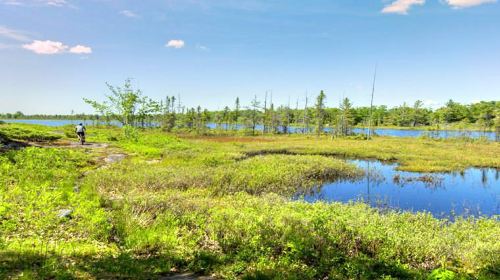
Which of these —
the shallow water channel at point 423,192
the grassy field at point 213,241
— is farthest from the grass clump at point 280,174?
the grassy field at point 213,241

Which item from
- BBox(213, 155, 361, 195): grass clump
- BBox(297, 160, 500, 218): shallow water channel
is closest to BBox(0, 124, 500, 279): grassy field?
BBox(213, 155, 361, 195): grass clump

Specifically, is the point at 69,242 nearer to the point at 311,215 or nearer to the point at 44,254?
the point at 44,254

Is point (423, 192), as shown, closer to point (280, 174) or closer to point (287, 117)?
point (280, 174)

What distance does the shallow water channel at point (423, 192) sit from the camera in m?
16.9

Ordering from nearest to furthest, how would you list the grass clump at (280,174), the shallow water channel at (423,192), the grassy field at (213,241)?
the grassy field at (213,241), the shallow water channel at (423,192), the grass clump at (280,174)

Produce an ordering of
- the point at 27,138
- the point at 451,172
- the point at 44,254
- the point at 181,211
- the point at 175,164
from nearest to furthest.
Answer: the point at 44,254 < the point at 181,211 < the point at 175,164 < the point at 451,172 < the point at 27,138

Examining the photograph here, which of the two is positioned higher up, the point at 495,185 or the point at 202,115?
the point at 202,115

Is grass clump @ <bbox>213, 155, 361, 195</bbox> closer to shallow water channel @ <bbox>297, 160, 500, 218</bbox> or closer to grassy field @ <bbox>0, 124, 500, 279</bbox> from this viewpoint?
shallow water channel @ <bbox>297, 160, 500, 218</bbox>

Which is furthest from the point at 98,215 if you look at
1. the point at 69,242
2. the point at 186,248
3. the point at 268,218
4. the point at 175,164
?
the point at 175,164

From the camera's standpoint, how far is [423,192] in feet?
67.1

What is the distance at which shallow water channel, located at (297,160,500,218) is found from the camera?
55.3 feet

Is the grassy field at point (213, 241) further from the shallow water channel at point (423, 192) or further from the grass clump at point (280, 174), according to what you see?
the shallow water channel at point (423, 192)

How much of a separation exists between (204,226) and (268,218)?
6.32ft

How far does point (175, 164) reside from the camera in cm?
2255
